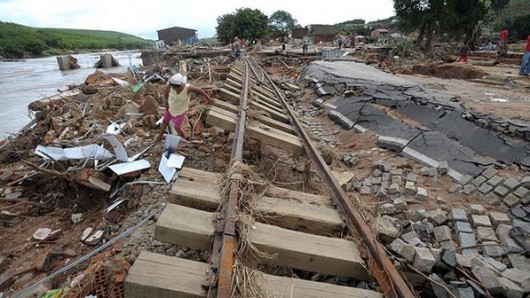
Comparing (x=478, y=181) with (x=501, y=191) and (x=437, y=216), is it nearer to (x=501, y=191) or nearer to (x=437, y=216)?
(x=501, y=191)

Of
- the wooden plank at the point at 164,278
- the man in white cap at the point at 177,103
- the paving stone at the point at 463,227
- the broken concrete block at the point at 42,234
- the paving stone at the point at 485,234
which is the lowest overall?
the broken concrete block at the point at 42,234

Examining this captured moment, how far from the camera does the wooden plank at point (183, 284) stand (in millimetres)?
1622

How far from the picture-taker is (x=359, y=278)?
213 cm

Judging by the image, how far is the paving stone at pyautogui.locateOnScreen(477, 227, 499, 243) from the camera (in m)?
2.85

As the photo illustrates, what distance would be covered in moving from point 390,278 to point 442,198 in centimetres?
214

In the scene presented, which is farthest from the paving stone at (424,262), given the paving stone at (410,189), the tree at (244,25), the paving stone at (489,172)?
the tree at (244,25)

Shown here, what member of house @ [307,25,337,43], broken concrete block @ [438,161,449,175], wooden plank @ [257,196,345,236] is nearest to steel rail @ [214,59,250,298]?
wooden plank @ [257,196,345,236]

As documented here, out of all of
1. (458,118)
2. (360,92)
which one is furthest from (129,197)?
(360,92)

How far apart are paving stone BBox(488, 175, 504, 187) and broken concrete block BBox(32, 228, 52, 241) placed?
17.4 feet

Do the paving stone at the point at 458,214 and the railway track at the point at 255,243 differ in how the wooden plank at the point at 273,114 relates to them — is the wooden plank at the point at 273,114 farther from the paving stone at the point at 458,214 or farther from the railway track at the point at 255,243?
the paving stone at the point at 458,214

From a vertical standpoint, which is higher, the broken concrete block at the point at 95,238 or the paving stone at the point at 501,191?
the paving stone at the point at 501,191

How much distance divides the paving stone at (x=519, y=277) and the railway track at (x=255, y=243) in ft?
3.58

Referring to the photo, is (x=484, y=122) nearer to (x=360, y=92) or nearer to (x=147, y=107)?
(x=360, y=92)

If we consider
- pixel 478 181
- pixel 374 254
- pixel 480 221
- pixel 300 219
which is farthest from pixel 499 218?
pixel 300 219
